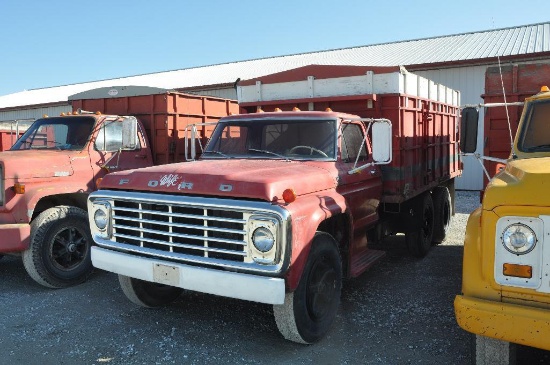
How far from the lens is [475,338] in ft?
10.2

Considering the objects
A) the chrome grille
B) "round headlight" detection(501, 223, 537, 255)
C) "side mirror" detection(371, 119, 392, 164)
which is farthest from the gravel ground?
"side mirror" detection(371, 119, 392, 164)

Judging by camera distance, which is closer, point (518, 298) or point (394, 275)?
point (518, 298)

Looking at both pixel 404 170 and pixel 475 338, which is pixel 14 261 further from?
pixel 475 338

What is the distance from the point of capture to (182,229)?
12.9 ft

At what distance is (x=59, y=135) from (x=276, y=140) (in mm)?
3449

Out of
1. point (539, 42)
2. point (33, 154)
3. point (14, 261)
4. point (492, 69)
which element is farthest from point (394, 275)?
point (539, 42)

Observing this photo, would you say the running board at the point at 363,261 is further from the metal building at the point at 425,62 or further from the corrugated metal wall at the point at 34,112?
the corrugated metal wall at the point at 34,112

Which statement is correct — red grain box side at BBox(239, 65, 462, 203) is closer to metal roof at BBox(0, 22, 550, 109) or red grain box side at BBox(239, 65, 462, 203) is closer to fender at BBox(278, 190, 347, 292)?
fender at BBox(278, 190, 347, 292)

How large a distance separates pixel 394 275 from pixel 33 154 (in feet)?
16.3

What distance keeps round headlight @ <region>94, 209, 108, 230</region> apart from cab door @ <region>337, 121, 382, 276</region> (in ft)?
7.32

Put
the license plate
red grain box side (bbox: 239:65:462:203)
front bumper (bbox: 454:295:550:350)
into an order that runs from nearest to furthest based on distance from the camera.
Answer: front bumper (bbox: 454:295:550:350) < the license plate < red grain box side (bbox: 239:65:462:203)

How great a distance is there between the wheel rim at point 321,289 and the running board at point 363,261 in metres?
0.50

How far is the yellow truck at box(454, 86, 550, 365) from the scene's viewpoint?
2605mm

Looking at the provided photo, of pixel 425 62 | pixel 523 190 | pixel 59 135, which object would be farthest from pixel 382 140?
pixel 425 62
